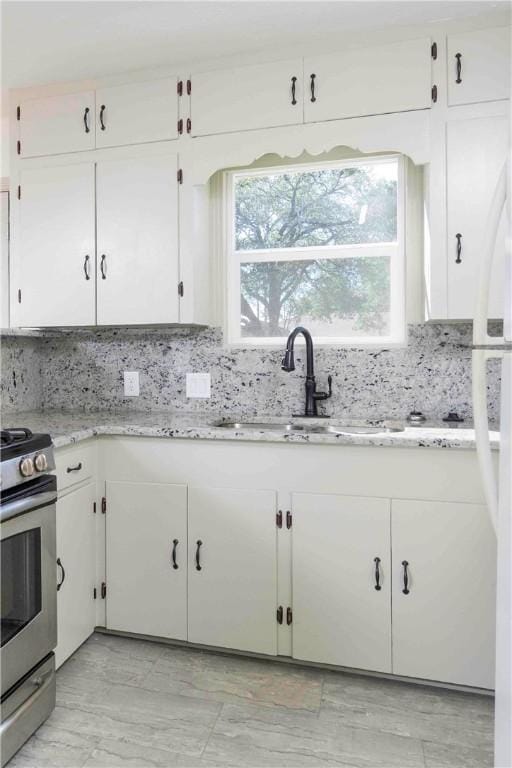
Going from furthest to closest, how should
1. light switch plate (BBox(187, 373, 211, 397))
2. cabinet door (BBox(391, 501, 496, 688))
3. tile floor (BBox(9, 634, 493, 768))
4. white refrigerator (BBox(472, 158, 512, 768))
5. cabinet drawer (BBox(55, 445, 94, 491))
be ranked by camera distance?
1. light switch plate (BBox(187, 373, 211, 397))
2. cabinet drawer (BBox(55, 445, 94, 491))
3. cabinet door (BBox(391, 501, 496, 688))
4. tile floor (BBox(9, 634, 493, 768))
5. white refrigerator (BBox(472, 158, 512, 768))

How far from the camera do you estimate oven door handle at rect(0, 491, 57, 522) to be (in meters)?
1.47

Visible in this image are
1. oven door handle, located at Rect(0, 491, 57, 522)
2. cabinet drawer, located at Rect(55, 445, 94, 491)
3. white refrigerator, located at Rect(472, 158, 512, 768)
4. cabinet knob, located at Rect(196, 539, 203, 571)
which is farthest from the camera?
cabinet knob, located at Rect(196, 539, 203, 571)

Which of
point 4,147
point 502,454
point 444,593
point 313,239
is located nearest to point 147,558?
point 444,593

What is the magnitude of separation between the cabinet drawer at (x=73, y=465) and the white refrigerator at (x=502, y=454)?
146 cm

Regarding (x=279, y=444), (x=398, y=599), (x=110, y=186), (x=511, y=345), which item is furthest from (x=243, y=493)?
(x=110, y=186)

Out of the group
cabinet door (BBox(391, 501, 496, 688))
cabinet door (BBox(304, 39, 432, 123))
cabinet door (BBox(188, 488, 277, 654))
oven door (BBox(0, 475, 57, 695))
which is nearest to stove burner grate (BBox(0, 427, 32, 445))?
oven door (BBox(0, 475, 57, 695))

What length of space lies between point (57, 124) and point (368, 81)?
56.9 inches

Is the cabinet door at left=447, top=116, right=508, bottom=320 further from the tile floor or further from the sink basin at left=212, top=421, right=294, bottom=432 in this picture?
the tile floor

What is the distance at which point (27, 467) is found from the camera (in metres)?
1.55

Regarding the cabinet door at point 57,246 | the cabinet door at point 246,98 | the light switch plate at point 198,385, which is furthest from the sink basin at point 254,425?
the cabinet door at point 246,98

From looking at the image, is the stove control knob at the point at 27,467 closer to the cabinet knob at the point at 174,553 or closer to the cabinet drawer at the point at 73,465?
the cabinet drawer at the point at 73,465

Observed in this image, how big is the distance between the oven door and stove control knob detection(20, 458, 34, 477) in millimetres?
47

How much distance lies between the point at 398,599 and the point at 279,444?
71 centimetres

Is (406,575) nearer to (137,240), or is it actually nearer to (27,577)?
(27,577)
